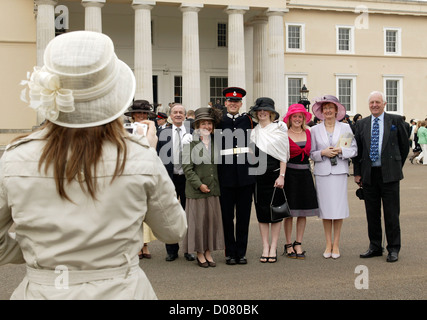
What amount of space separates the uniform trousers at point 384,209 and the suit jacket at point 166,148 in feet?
9.83

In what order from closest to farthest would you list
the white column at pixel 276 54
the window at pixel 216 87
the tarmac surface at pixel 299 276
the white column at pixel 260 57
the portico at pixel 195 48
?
the tarmac surface at pixel 299 276 < the portico at pixel 195 48 < the white column at pixel 276 54 < the white column at pixel 260 57 < the window at pixel 216 87

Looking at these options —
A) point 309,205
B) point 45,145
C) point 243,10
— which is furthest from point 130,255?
point 243,10

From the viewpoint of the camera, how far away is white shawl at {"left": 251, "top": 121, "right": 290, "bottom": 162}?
26.1 ft

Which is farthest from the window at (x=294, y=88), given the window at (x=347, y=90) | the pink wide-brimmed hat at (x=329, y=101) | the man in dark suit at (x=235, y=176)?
the man in dark suit at (x=235, y=176)

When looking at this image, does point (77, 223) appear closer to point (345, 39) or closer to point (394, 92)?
point (345, 39)

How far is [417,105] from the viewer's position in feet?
148

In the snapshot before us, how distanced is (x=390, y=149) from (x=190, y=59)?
86.6 ft

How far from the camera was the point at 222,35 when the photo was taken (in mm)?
40781

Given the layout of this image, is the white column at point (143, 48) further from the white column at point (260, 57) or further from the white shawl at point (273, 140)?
the white shawl at point (273, 140)

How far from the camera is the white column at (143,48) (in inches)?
1284

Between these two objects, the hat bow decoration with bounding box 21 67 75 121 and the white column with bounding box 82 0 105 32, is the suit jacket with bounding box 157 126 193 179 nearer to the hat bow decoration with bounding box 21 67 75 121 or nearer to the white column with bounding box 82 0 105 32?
the hat bow decoration with bounding box 21 67 75 121

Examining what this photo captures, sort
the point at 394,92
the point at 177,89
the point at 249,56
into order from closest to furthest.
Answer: the point at 177,89
the point at 249,56
the point at 394,92

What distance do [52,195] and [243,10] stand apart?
34213mm

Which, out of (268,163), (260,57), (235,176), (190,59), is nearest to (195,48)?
(190,59)
